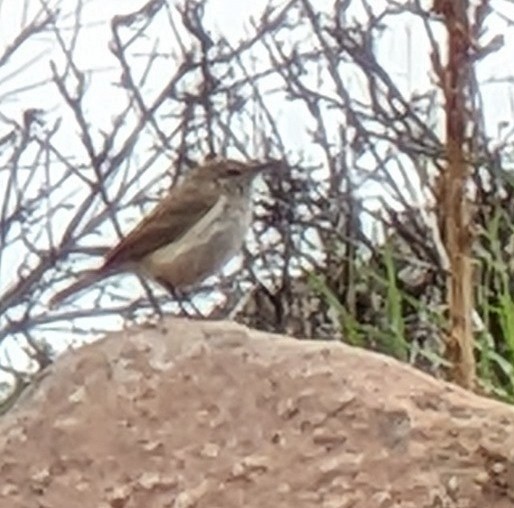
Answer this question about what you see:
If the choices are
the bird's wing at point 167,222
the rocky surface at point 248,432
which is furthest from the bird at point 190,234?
the rocky surface at point 248,432

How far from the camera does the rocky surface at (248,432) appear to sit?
11.2 feet

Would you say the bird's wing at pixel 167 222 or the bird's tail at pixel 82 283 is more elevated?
the bird's wing at pixel 167 222

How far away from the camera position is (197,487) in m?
3.50

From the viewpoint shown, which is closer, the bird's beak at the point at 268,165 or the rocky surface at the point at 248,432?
the rocky surface at the point at 248,432

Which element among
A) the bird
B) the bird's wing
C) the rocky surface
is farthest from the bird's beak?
the rocky surface

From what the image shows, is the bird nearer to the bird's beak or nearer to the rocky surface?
the bird's beak

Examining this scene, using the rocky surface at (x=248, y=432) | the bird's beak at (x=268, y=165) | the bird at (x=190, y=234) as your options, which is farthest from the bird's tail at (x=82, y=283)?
the rocky surface at (x=248, y=432)

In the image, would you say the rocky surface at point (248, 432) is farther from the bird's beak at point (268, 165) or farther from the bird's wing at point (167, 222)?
the bird's beak at point (268, 165)

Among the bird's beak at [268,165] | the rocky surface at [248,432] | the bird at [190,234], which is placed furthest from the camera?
the bird's beak at [268,165]

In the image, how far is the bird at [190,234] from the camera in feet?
18.3

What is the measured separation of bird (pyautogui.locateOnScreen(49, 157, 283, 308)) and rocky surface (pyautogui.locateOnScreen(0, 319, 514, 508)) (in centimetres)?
151

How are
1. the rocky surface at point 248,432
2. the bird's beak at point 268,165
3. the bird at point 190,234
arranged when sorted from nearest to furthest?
the rocky surface at point 248,432 → the bird at point 190,234 → the bird's beak at point 268,165

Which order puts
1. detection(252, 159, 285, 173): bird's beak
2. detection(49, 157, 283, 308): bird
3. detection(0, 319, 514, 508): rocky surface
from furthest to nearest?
detection(252, 159, 285, 173): bird's beak → detection(49, 157, 283, 308): bird → detection(0, 319, 514, 508): rocky surface

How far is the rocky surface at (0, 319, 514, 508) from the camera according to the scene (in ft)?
11.2
